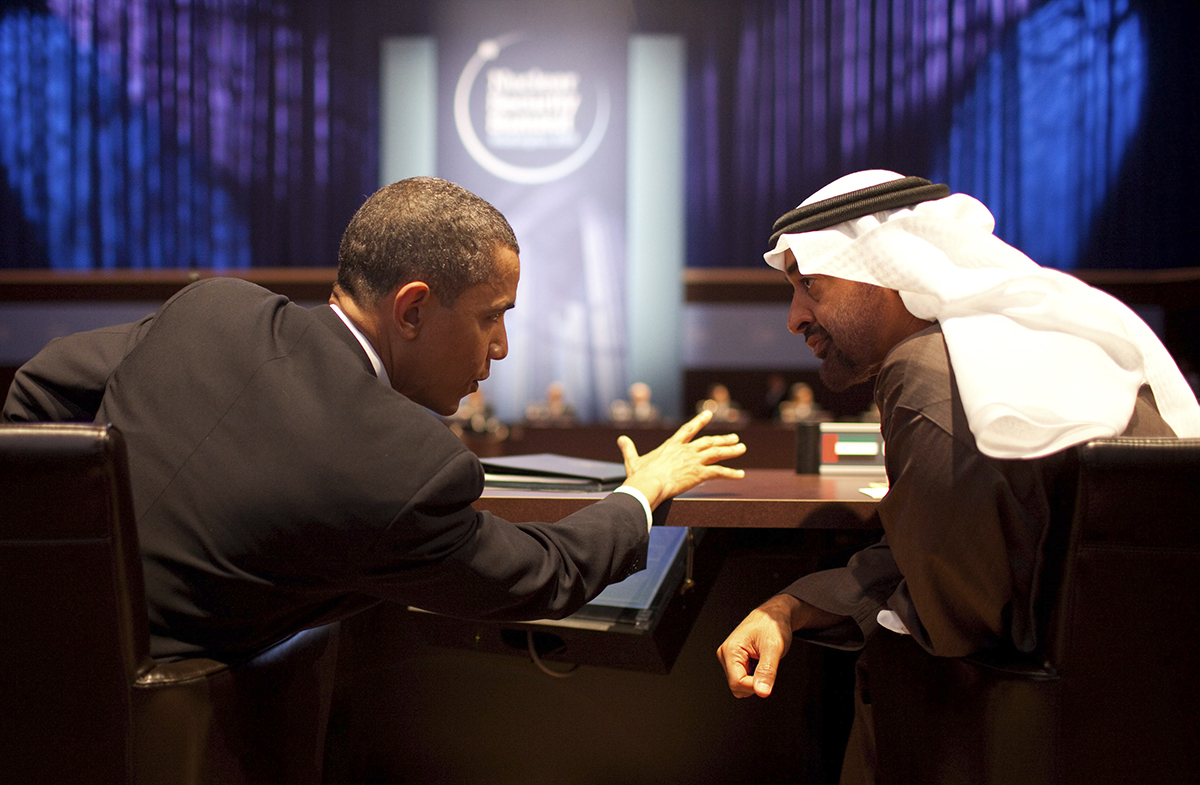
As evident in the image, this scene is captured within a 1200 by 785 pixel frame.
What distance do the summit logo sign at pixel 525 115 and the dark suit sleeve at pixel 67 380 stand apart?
7814mm

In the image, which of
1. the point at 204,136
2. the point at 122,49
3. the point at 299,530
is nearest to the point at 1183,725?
the point at 299,530

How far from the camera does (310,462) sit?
88 centimetres

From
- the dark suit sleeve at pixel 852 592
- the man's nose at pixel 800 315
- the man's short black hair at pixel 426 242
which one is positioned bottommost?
the dark suit sleeve at pixel 852 592

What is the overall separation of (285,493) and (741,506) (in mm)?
643

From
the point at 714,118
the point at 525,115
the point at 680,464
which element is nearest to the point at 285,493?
the point at 680,464

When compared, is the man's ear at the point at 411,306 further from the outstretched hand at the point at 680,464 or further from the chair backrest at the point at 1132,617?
the chair backrest at the point at 1132,617

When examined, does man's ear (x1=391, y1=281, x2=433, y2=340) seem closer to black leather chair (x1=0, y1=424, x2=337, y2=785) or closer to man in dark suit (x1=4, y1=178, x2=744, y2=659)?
man in dark suit (x1=4, y1=178, x2=744, y2=659)

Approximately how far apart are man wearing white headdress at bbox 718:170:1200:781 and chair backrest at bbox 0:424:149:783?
29.2 inches

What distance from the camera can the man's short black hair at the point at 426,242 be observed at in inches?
43.9

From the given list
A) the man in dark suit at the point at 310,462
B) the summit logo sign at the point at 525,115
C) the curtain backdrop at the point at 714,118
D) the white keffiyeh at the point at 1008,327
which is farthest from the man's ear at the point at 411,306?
the curtain backdrop at the point at 714,118

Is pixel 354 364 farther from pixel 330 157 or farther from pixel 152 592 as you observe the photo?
pixel 330 157

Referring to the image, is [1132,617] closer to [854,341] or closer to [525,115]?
[854,341]

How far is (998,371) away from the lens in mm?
920

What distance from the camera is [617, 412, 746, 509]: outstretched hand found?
121cm
